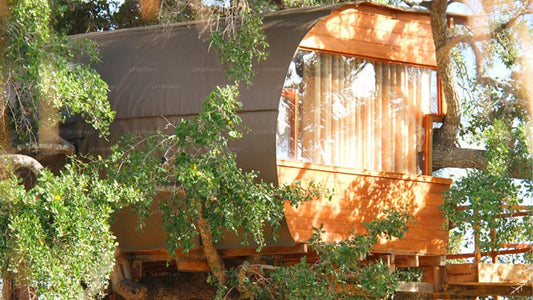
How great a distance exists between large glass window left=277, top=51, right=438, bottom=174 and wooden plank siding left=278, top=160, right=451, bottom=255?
0.22 metres

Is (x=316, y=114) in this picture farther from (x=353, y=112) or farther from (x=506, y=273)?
(x=506, y=273)

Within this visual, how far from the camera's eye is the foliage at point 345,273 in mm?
9969

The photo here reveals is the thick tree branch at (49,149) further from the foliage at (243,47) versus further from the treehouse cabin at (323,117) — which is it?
the foliage at (243,47)

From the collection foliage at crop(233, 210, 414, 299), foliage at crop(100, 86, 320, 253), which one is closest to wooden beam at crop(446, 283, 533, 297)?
foliage at crop(233, 210, 414, 299)

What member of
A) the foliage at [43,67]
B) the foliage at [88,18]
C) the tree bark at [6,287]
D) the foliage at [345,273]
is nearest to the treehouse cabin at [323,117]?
the foliage at [345,273]

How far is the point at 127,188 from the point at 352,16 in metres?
3.79

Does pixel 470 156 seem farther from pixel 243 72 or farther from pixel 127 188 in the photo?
pixel 127 188

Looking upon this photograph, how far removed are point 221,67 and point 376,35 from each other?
Answer: 192 centimetres

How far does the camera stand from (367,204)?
1120 cm

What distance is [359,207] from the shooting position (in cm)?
1116

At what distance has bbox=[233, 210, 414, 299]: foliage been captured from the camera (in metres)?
9.97

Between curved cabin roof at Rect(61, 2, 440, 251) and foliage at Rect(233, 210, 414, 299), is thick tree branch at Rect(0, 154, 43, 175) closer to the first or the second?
curved cabin roof at Rect(61, 2, 440, 251)

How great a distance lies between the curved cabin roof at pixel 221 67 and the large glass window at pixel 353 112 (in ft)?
0.63

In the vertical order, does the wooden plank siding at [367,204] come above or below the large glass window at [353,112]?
below
